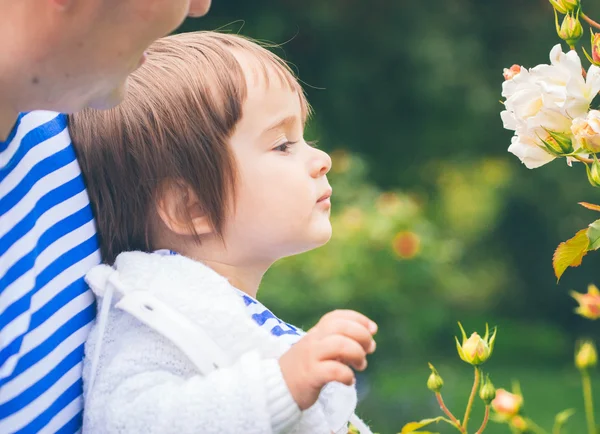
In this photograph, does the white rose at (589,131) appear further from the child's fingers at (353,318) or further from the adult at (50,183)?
the adult at (50,183)

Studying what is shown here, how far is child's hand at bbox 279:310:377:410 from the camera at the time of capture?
0.89 meters

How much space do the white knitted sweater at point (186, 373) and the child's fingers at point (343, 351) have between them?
0.24ft

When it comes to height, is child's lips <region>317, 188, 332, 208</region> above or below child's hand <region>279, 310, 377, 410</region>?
below

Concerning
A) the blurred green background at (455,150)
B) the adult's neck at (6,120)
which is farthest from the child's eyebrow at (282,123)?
the blurred green background at (455,150)

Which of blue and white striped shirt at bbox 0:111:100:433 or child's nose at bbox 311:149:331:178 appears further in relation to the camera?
child's nose at bbox 311:149:331:178

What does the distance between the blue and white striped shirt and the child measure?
28 mm

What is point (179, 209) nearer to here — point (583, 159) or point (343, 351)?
point (343, 351)

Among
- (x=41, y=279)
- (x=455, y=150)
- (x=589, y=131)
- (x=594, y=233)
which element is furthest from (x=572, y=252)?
(x=455, y=150)

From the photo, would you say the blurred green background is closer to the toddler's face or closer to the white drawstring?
the toddler's face

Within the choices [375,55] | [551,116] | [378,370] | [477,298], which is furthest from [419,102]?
[551,116]

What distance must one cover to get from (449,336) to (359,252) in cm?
232

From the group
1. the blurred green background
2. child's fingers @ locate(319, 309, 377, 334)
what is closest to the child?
child's fingers @ locate(319, 309, 377, 334)

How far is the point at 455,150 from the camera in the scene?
6891 millimetres

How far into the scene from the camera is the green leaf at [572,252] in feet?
3.50
